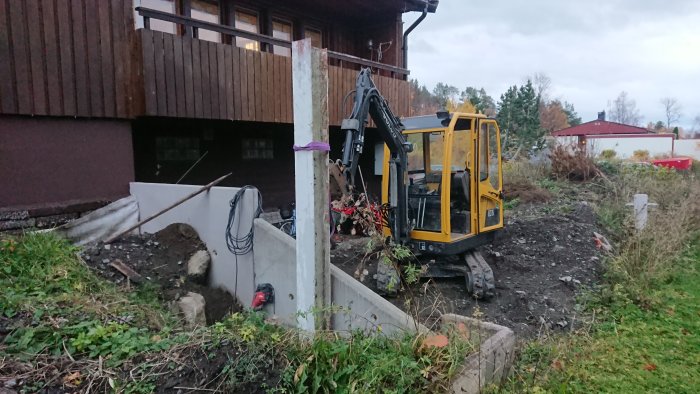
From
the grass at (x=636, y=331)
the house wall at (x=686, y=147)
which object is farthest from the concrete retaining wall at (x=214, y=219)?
the house wall at (x=686, y=147)

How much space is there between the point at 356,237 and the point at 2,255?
6.81 metres

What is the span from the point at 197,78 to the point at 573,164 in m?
13.1

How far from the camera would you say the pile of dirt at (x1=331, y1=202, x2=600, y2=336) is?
5.15 metres

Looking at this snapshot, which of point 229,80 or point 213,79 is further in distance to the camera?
point 229,80

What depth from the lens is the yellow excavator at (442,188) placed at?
5.71m

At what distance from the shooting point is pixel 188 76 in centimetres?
700

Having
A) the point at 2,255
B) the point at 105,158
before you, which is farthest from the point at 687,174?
the point at 2,255

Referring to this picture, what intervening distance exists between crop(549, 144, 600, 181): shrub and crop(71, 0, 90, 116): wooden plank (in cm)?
1432

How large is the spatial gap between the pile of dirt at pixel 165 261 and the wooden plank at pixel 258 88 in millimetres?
2847

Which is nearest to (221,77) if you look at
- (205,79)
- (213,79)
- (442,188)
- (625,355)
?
(213,79)

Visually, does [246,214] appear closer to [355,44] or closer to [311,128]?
[311,128]

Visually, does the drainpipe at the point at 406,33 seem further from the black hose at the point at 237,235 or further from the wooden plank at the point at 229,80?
the black hose at the point at 237,235

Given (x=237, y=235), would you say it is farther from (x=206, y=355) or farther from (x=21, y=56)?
(x=21, y=56)

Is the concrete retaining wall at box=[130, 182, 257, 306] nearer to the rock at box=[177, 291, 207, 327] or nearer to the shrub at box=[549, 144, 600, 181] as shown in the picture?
the rock at box=[177, 291, 207, 327]
